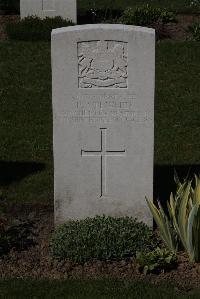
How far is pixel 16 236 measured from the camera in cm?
697

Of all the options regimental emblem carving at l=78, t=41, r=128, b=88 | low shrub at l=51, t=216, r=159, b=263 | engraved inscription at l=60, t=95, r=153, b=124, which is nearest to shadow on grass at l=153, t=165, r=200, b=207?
low shrub at l=51, t=216, r=159, b=263

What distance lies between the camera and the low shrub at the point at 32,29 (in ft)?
49.1

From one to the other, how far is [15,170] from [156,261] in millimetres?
3201

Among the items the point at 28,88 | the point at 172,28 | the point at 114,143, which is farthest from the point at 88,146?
the point at 172,28

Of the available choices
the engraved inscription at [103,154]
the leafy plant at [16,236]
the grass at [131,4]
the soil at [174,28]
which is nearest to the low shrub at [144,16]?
the soil at [174,28]

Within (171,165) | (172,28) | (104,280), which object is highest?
(172,28)

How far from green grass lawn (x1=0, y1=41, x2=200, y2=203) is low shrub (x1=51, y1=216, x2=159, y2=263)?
153cm

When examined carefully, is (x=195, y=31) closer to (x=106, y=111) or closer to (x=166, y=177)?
(x=166, y=177)

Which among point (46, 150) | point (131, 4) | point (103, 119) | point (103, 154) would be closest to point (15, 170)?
point (46, 150)

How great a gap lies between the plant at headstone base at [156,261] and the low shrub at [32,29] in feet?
30.6

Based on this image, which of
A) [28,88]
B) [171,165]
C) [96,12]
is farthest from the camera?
[96,12]

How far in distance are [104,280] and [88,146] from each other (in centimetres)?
139

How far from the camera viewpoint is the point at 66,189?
7047 millimetres

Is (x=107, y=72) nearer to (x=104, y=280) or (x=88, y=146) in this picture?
(x=88, y=146)
